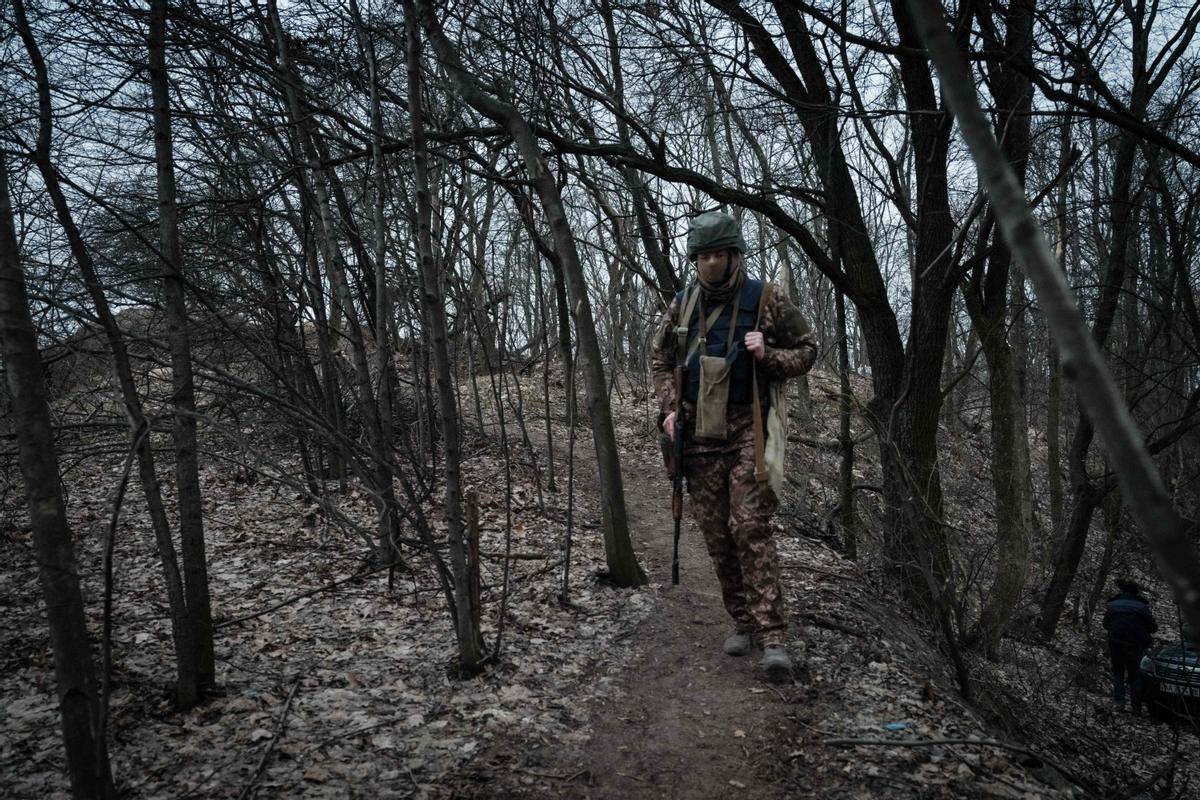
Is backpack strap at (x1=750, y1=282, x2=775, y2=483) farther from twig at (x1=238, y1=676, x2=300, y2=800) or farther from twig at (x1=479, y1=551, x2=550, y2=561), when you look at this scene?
twig at (x1=479, y1=551, x2=550, y2=561)

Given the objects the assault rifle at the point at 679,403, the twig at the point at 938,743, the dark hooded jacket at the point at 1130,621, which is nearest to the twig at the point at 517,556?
the assault rifle at the point at 679,403

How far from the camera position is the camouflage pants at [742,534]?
12.8 feet

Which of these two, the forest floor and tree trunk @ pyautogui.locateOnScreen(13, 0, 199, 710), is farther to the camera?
the forest floor

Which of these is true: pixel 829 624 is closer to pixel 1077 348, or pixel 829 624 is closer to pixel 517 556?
pixel 517 556

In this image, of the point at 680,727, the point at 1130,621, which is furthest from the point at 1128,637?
the point at 680,727

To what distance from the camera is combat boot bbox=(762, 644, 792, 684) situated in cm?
378

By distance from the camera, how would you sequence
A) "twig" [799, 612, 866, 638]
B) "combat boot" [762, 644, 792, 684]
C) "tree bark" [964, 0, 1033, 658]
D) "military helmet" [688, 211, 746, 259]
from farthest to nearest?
1. "tree bark" [964, 0, 1033, 658]
2. "twig" [799, 612, 866, 638]
3. "military helmet" [688, 211, 746, 259]
4. "combat boot" [762, 644, 792, 684]

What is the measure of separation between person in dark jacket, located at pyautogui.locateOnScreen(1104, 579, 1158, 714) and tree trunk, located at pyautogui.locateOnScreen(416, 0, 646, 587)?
22.2 feet

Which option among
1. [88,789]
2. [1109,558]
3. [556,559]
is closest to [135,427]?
[88,789]

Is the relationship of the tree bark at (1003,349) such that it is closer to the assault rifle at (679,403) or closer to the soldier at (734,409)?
the soldier at (734,409)

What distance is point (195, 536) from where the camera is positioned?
336 cm

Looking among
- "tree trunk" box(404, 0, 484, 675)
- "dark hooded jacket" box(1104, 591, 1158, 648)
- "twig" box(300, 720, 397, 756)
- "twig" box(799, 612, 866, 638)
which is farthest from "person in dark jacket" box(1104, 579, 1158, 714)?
"twig" box(300, 720, 397, 756)

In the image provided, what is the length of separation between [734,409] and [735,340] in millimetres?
380

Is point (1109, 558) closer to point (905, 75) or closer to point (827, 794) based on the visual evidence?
point (905, 75)
